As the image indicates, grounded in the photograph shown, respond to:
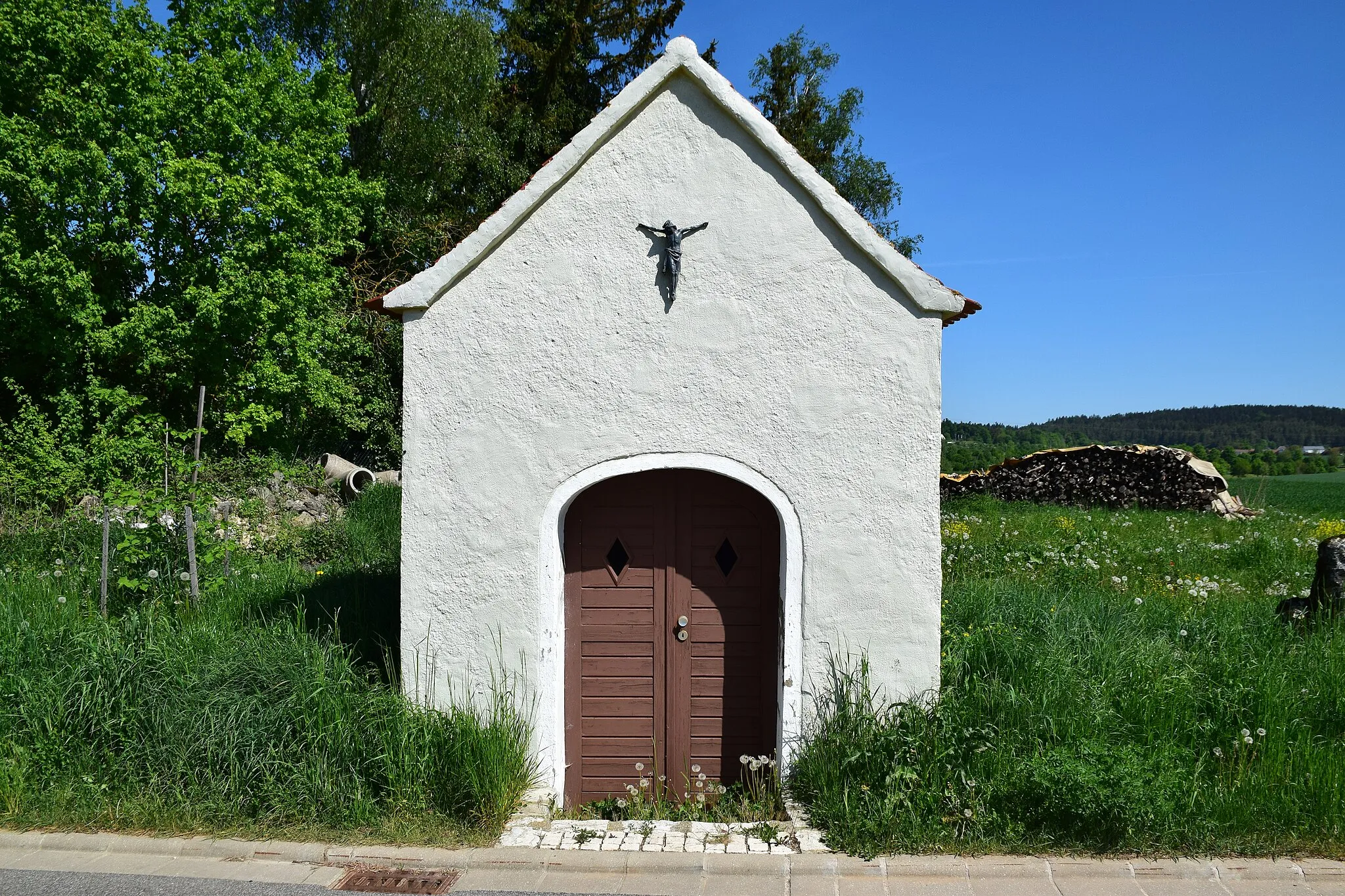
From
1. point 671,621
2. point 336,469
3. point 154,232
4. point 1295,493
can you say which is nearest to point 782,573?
point 671,621

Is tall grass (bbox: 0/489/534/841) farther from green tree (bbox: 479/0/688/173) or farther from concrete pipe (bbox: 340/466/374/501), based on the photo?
green tree (bbox: 479/0/688/173)

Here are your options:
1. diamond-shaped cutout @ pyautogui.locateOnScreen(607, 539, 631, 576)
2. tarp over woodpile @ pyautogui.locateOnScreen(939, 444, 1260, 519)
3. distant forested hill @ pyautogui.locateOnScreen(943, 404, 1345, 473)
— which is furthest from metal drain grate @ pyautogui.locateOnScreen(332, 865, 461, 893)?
distant forested hill @ pyautogui.locateOnScreen(943, 404, 1345, 473)

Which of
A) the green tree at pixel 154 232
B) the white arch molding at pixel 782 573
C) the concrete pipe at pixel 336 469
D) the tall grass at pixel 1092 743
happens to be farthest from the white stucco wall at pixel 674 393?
the concrete pipe at pixel 336 469

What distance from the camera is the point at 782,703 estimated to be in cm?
530

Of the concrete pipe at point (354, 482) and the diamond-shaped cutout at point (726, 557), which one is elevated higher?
the concrete pipe at point (354, 482)

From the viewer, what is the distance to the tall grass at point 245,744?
4969mm

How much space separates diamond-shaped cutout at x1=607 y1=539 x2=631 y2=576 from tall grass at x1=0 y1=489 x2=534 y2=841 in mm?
1111

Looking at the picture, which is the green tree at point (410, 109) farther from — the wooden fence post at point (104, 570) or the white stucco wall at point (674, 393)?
the white stucco wall at point (674, 393)

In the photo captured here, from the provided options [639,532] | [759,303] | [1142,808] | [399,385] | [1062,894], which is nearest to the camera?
[1062,894]

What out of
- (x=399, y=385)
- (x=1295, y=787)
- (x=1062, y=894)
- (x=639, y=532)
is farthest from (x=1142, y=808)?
(x=399, y=385)

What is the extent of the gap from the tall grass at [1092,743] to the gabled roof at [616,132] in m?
2.51

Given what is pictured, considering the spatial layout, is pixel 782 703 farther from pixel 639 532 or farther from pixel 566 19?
pixel 566 19

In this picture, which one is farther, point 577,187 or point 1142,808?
point 577,187

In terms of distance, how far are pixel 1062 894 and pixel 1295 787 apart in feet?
5.65
